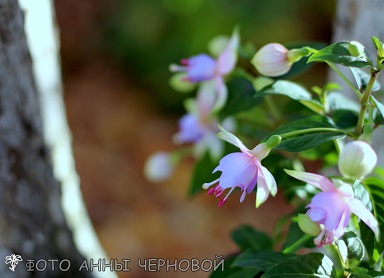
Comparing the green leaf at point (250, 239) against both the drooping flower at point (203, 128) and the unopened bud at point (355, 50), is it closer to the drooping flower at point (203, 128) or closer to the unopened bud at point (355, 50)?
the drooping flower at point (203, 128)

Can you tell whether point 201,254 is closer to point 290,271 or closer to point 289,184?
point 289,184

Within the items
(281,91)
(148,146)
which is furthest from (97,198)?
(281,91)

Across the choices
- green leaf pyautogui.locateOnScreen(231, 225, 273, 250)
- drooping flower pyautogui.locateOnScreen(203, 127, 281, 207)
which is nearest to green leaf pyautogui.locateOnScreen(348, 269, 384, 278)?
drooping flower pyautogui.locateOnScreen(203, 127, 281, 207)

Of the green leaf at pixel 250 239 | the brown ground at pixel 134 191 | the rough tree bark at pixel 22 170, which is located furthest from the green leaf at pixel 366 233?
the brown ground at pixel 134 191

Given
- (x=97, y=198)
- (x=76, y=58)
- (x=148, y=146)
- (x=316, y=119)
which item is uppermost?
(x=76, y=58)

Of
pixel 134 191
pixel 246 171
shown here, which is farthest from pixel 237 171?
pixel 134 191

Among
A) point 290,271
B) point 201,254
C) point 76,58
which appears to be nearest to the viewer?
point 290,271
